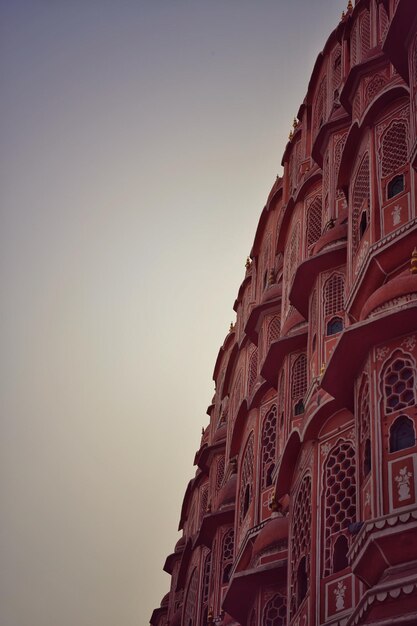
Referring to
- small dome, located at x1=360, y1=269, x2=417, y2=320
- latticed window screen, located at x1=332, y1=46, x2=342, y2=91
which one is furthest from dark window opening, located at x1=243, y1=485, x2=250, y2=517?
latticed window screen, located at x1=332, y1=46, x2=342, y2=91

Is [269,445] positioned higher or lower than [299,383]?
lower

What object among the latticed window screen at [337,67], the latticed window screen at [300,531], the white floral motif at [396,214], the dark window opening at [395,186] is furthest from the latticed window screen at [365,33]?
the latticed window screen at [300,531]

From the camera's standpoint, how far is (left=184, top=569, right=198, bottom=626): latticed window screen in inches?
1028

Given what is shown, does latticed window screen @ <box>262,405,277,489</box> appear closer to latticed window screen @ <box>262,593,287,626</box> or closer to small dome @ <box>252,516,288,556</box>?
small dome @ <box>252,516,288,556</box>

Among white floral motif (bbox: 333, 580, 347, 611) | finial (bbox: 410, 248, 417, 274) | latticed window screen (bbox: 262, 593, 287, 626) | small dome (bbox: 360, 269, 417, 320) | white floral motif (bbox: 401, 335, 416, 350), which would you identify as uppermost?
finial (bbox: 410, 248, 417, 274)

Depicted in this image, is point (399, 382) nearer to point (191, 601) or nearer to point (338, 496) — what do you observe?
point (338, 496)

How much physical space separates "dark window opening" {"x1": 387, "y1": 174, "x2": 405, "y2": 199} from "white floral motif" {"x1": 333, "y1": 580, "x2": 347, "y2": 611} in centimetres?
616

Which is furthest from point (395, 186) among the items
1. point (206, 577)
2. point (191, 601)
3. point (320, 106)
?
point (191, 601)

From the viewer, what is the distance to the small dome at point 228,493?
939 inches

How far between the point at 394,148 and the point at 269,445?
7.00 meters

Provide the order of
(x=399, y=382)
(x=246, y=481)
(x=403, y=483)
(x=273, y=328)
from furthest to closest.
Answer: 1. (x=273, y=328)
2. (x=246, y=481)
3. (x=399, y=382)
4. (x=403, y=483)

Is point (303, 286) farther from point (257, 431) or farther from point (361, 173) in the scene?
point (257, 431)

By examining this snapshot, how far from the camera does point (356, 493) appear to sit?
13.5m

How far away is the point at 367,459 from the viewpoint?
13336mm
